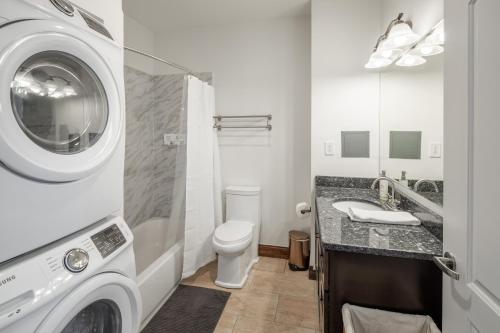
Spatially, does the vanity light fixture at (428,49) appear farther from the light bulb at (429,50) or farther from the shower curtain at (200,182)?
the shower curtain at (200,182)

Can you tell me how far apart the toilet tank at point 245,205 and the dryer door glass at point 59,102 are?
1.63 metres

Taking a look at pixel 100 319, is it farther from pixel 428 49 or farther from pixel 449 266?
pixel 428 49

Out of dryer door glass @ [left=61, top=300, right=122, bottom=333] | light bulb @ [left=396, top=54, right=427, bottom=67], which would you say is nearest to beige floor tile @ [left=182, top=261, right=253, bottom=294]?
dryer door glass @ [left=61, top=300, right=122, bottom=333]

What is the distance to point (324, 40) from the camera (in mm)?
2053

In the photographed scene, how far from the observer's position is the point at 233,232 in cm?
209

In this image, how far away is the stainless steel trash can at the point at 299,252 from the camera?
2.27 metres

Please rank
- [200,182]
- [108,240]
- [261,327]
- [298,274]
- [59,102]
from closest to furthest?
[59,102] → [108,240] → [261,327] → [200,182] → [298,274]

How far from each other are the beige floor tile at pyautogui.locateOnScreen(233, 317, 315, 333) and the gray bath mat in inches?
7.0

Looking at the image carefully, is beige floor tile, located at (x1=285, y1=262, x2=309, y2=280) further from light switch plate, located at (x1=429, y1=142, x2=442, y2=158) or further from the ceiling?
the ceiling

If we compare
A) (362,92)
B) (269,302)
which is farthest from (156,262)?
(362,92)

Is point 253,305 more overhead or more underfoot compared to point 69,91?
more underfoot

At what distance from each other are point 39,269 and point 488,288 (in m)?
1.24

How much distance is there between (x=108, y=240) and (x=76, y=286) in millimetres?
208

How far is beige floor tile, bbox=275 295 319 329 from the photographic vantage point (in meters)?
1.64
